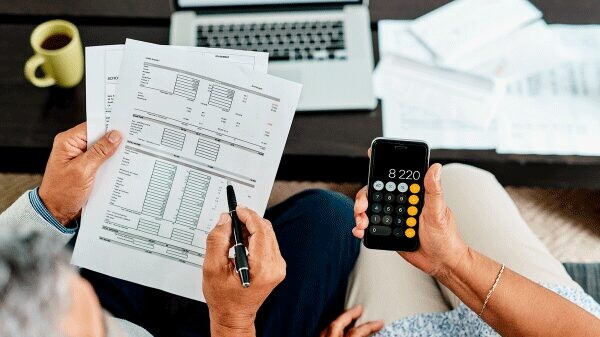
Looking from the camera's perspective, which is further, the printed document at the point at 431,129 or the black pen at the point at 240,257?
the printed document at the point at 431,129

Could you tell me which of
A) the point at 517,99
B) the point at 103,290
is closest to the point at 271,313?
the point at 103,290

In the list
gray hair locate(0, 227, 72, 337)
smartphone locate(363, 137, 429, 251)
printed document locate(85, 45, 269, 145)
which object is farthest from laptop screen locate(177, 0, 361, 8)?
gray hair locate(0, 227, 72, 337)

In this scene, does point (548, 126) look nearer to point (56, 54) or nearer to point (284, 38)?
point (284, 38)

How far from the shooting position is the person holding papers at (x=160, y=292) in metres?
0.50

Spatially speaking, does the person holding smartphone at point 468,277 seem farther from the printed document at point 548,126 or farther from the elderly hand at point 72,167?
the elderly hand at point 72,167

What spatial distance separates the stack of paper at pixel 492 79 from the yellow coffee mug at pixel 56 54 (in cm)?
50

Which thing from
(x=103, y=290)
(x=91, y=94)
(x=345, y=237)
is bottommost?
(x=103, y=290)

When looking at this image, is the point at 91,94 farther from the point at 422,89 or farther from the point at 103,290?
the point at 422,89

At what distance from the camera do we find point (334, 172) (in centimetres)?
110

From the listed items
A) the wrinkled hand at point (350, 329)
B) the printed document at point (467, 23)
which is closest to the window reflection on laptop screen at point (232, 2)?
the printed document at point (467, 23)

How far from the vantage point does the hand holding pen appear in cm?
74

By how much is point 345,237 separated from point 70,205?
43 cm

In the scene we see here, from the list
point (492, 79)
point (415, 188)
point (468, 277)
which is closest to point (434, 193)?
point (415, 188)

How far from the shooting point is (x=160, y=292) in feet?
3.47
